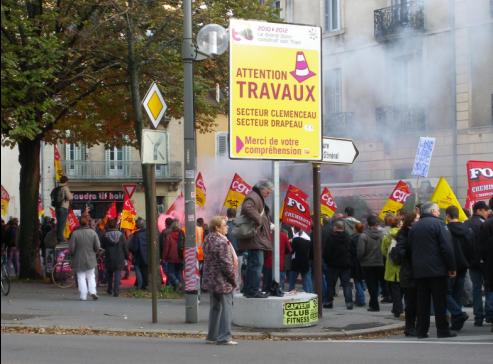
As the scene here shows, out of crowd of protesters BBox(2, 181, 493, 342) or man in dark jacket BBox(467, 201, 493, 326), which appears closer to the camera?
crowd of protesters BBox(2, 181, 493, 342)

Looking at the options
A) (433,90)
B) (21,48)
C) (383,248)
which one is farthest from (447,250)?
(433,90)

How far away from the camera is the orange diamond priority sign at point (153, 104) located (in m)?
Answer: 13.0

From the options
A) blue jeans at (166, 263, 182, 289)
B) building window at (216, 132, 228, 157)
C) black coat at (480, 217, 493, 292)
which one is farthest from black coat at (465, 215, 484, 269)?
building window at (216, 132, 228, 157)

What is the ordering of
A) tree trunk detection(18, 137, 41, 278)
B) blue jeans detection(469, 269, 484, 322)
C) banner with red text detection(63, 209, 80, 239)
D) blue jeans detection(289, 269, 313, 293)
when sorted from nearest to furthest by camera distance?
blue jeans detection(469, 269, 484, 322), blue jeans detection(289, 269, 313, 293), tree trunk detection(18, 137, 41, 278), banner with red text detection(63, 209, 80, 239)

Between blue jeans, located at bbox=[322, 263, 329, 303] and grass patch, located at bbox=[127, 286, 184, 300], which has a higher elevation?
blue jeans, located at bbox=[322, 263, 329, 303]

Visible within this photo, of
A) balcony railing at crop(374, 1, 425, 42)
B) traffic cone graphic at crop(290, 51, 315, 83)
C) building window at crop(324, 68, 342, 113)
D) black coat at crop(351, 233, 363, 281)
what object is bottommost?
black coat at crop(351, 233, 363, 281)

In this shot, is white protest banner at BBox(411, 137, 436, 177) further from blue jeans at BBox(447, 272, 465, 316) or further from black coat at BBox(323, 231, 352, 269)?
blue jeans at BBox(447, 272, 465, 316)

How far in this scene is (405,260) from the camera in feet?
37.6

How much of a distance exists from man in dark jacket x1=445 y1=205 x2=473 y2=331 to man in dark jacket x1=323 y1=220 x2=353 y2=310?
11.6 feet

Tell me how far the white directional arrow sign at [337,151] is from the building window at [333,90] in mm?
18538

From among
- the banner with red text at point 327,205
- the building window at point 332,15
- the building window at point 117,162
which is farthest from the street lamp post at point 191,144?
the building window at point 117,162

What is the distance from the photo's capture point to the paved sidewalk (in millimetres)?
12000

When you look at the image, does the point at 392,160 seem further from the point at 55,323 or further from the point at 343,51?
the point at 55,323

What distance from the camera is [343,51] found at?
3178 cm
